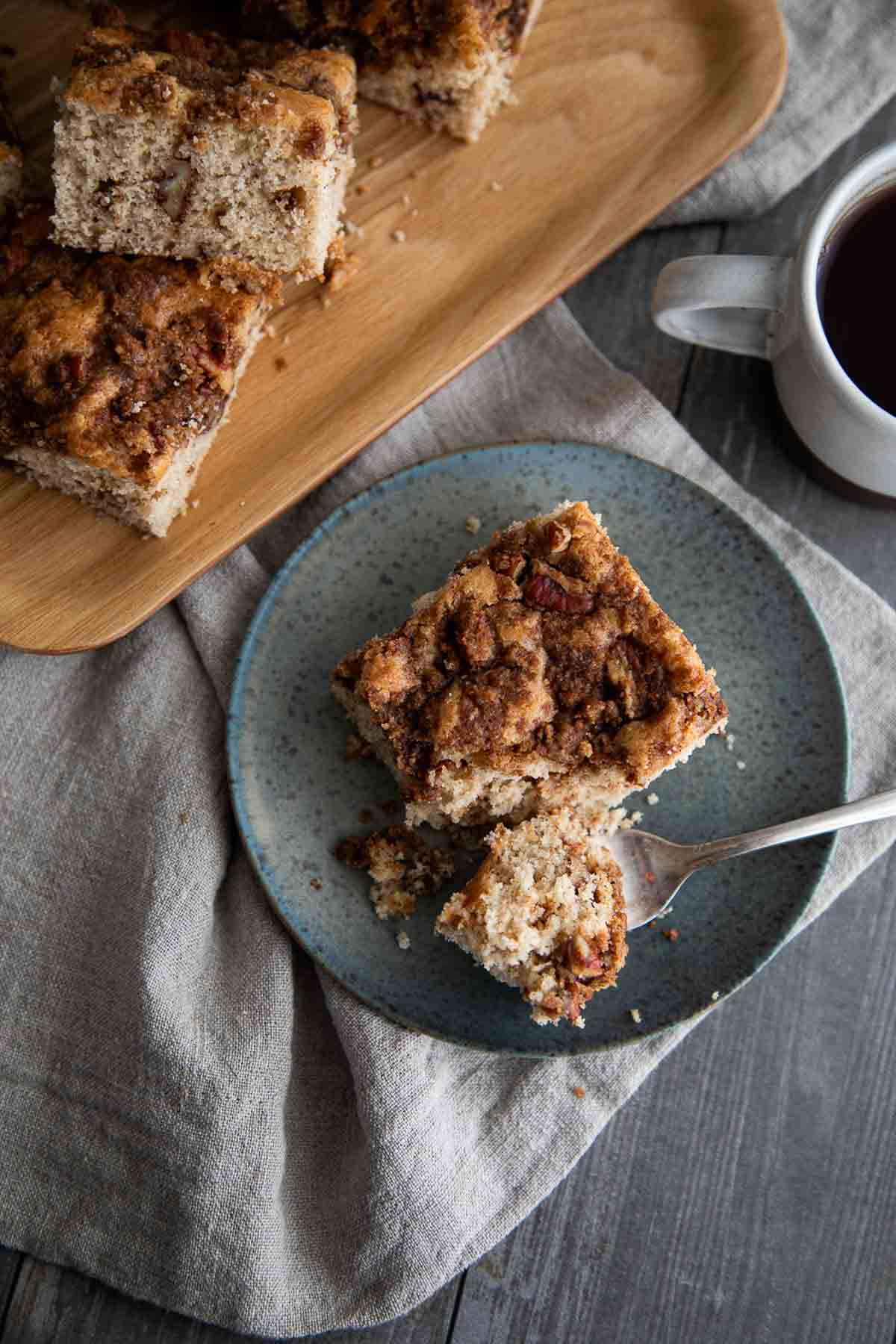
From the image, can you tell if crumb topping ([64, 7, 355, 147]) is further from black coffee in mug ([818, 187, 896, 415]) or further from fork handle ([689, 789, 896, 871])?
fork handle ([689, 789, 896, 871])

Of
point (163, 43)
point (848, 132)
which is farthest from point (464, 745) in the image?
point (848, 132)

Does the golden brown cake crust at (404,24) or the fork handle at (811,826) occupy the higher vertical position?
the golden brown cake crust at (404,24)

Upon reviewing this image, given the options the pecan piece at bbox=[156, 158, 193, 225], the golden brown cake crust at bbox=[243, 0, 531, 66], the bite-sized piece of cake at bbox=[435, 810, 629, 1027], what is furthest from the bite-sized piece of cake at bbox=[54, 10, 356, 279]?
the bite-sized piece of cake at bbox=[435, 810, 629, 1027]

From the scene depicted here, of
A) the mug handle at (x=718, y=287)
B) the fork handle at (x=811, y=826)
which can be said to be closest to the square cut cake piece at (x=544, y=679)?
the fork handle at (x=811, y=826)

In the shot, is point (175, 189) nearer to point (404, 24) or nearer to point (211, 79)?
point (211, 79)

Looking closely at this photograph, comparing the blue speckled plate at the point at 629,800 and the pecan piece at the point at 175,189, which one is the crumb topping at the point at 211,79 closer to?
the pecan piece at the point at 175,189

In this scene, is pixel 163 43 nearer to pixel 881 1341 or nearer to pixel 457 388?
pixel 457 388
